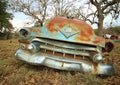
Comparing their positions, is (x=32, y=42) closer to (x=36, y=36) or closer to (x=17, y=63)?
(x=36, y=36)

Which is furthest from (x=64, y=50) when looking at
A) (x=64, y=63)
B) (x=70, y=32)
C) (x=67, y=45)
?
(x=70, y=32)

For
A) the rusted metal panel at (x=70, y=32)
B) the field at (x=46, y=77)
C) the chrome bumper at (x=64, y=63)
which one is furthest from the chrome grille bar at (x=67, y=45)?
the field at (x=46, y=77)

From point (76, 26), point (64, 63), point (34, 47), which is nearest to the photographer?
point (64, 63)

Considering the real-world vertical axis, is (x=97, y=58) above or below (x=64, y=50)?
below

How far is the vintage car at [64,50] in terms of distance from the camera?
5.41 metres

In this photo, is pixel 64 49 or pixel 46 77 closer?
pixel 64 49

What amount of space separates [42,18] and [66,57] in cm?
2774

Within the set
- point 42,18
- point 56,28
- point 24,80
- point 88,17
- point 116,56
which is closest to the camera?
point 24,80

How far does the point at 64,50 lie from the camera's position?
5.46 meters

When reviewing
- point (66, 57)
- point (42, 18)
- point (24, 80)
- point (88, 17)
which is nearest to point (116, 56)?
point (66, 57)

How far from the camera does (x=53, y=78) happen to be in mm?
5551

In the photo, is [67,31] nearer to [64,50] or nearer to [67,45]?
[67,45]

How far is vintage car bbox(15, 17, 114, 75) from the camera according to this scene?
17.8 feet

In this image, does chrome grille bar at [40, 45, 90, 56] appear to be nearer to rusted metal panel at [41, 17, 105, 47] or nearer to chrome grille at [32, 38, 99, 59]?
chrome grille at [32, 38, 99, 59]
